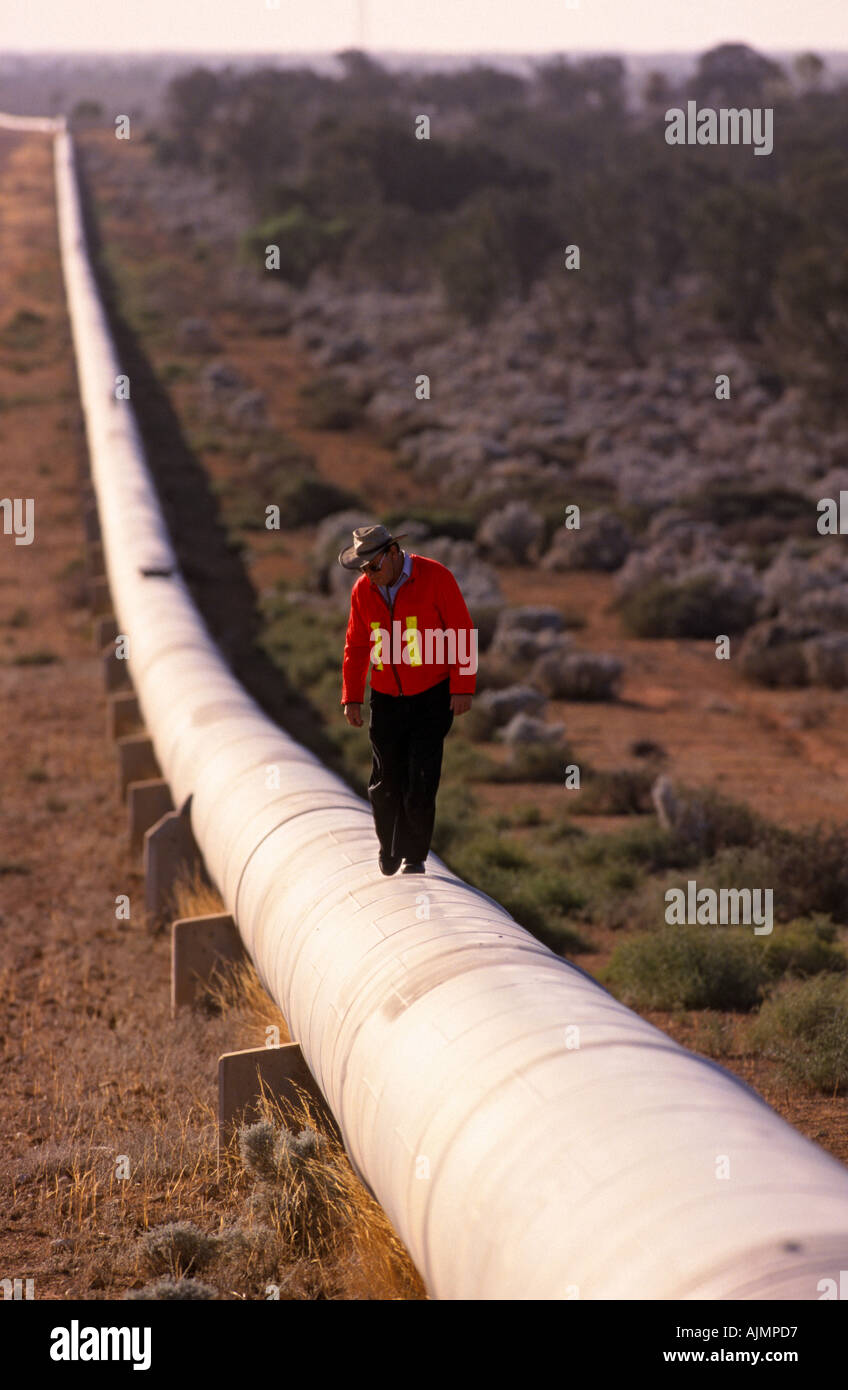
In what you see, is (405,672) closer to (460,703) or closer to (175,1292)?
(460,703)

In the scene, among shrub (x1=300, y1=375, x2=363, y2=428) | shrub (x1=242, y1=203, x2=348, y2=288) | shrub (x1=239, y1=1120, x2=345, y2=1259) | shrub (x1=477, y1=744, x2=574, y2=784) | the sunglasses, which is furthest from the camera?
shrub (x1=242, y1=203, x2=348, y2=288)

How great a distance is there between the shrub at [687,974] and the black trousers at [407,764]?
7.57 ft

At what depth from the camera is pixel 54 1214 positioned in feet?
20.1

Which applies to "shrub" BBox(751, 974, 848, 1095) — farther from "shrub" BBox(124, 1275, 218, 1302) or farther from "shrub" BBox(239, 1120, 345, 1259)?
"shrub" BBox(124, 1275, 218, 1302)

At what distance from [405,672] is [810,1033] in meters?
3.02

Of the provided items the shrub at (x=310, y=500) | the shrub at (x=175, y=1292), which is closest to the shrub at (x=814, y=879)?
the shrub at (x=175, y=1292)

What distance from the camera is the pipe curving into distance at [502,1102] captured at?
379 cm

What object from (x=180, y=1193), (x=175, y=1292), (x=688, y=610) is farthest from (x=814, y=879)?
(x=688, y=610)

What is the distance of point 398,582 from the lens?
255 inches

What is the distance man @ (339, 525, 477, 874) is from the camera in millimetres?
Answer: 6469

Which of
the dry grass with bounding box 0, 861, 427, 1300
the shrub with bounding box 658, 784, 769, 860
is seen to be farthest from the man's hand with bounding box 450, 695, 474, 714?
the shrub with bounding box 658, 784, 769, 860

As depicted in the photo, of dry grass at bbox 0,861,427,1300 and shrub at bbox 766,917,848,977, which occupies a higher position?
shrub at bbox 766,917,848,977

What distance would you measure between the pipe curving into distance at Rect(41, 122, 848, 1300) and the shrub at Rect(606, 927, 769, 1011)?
188 centimetres

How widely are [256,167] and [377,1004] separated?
7690 centimetres
